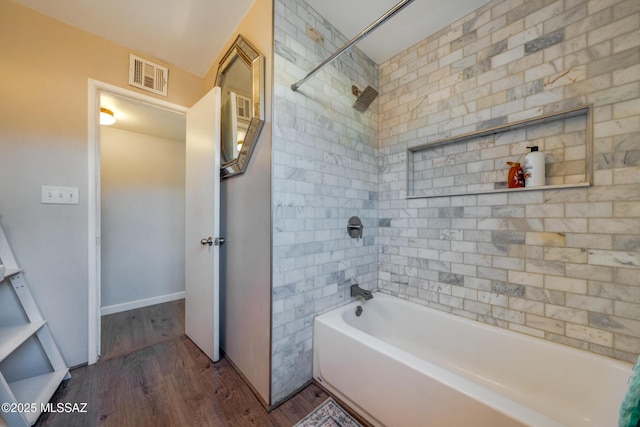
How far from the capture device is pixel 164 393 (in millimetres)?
1407

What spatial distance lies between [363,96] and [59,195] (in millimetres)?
2346

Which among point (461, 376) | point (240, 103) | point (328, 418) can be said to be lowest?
point (328, 418)

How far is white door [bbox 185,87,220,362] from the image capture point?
5.56 feet

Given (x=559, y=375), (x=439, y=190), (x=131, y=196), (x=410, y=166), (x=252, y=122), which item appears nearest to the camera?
(x=559, y=375)

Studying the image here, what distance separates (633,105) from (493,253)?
93 centimetres

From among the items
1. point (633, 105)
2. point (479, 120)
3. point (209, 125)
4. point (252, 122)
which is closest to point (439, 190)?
point (479, 120)

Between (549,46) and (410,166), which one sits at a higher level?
(549,46)

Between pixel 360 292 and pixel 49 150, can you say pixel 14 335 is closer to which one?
pixel 49 150

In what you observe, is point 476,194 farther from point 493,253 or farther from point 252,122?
point 252,122

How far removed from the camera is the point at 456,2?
1462 millimetres

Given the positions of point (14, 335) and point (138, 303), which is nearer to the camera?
point (14, 335)

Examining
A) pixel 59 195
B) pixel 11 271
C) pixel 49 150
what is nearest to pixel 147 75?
pixel 49 150

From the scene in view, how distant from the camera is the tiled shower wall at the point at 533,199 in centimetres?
108

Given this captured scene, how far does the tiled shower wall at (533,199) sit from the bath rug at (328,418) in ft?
3.12
